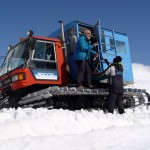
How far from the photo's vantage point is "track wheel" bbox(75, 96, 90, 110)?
9.12m

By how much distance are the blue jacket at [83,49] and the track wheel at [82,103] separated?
1250 millimetres

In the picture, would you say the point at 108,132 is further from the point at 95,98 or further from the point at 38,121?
the point at 95,98

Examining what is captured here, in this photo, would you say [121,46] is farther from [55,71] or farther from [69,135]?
[69,135]

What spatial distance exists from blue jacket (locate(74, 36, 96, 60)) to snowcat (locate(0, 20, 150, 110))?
19.4 inches

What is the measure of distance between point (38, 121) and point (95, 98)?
14.8 ft

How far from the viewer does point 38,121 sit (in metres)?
5.43

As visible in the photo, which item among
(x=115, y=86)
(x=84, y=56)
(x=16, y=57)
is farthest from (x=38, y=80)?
(x=115, y=86)

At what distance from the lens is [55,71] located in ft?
29.9

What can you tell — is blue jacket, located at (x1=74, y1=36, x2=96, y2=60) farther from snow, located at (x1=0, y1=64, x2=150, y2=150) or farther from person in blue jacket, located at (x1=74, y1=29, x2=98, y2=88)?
snow, located at (x1=0, y1=64, x2=150, y2=150)

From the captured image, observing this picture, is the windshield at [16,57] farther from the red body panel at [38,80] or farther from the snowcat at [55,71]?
the red body panel at [38,80]

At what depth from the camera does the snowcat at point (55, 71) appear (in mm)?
8461

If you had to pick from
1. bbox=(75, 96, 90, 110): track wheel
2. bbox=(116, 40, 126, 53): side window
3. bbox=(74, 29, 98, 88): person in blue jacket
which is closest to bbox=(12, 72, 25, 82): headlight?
bbox=(74, 29, 98, 88): person in blue jacket

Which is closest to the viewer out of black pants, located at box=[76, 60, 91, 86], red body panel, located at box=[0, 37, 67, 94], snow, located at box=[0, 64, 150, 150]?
snow, located at box=[0, 64, 150, 150]

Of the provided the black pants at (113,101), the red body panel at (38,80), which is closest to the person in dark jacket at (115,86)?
the black pants at (113,101)
